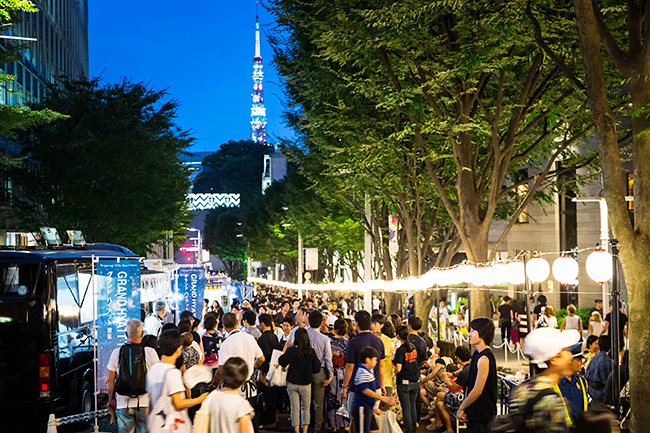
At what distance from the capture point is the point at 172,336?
6.37 m

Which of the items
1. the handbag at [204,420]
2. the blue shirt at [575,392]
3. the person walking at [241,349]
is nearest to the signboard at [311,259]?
the person walking at [241,349]

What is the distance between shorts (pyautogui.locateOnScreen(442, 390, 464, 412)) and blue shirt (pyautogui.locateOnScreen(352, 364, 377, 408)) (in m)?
2.86

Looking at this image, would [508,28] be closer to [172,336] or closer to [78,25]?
[172,336]

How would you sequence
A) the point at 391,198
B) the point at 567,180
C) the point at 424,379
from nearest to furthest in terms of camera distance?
the point at 424,379
the point at 567,180
the point at 391,198

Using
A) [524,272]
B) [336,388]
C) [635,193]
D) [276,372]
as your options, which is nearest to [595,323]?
[524,272]

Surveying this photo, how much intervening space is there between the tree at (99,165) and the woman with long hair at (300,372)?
20.8 meters

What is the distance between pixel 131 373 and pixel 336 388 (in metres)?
3.91

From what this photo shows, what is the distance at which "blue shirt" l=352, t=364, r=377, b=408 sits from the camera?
804 centimetres

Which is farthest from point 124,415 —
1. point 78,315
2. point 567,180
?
point 567,180

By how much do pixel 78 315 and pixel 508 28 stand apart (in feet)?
26.9

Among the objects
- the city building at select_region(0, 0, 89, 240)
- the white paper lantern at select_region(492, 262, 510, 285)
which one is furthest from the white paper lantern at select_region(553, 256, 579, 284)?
the city building at select_region(0, 0, 89, 240)

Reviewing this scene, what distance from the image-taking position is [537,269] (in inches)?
435

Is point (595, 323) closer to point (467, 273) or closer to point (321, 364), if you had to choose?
point (467, 273)

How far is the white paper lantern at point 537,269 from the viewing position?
11.0m
